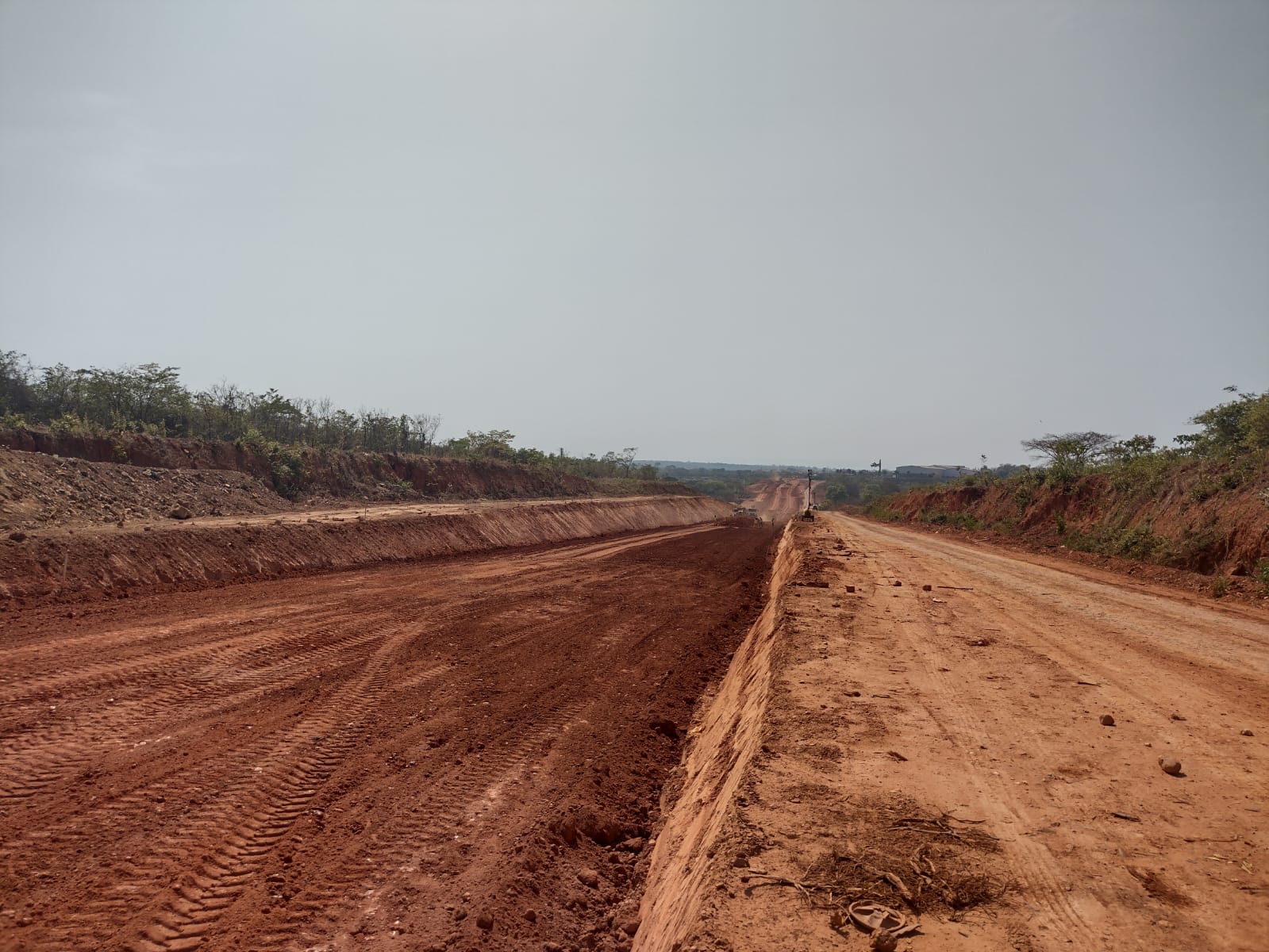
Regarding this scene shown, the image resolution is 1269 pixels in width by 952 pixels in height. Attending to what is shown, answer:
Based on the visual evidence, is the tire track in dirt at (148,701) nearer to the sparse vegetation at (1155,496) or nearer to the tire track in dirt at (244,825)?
the tire track in dirt at (244,825)

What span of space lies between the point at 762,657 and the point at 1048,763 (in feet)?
13.5

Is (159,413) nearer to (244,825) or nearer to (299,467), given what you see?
(299,467)

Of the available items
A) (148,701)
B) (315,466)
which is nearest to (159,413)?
(315,466)

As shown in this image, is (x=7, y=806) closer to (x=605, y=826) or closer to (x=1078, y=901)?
(x=605, y=826)

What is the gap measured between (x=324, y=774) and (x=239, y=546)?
1312cm

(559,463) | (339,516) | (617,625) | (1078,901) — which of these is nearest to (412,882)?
(1078,901)

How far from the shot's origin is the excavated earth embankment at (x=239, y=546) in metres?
12.5

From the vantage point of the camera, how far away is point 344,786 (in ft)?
18.8

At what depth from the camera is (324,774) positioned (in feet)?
19.5

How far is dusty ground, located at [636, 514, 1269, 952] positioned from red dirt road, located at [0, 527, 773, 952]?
0.89m

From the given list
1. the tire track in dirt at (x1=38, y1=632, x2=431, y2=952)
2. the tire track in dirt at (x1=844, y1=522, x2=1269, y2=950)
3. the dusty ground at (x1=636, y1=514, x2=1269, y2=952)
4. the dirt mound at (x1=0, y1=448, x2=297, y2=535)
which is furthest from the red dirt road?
the dirt mound at (x1=0, y1=448, x2=297, y2=535)

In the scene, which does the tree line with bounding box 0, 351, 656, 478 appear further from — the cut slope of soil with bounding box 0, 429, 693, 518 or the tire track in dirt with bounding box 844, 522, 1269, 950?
the tire track in dirt with bounding box 844, 522, 1269, 950

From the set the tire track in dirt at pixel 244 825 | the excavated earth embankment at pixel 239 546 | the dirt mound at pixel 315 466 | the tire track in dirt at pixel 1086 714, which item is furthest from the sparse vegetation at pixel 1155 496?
the dirt mound at pixel 315 466

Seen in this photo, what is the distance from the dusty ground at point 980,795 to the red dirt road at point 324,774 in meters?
0.89
